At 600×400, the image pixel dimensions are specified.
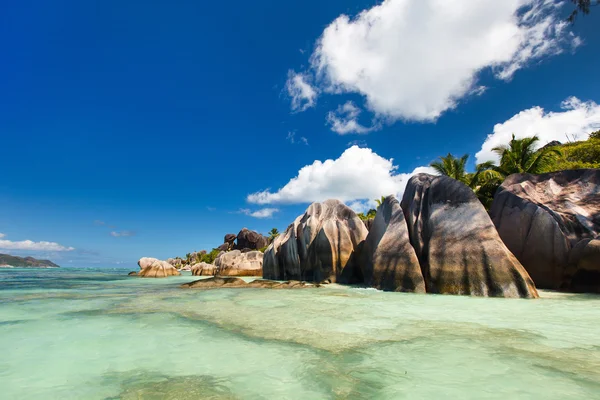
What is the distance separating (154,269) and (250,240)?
38.7 m

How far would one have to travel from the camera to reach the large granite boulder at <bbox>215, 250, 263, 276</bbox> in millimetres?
32584

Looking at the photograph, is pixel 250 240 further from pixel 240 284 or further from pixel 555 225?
pixel 555 225

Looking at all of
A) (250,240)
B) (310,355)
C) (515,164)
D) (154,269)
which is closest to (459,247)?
(310,355)

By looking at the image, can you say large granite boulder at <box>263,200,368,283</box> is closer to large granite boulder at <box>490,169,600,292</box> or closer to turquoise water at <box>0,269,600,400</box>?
large granite boulder at <box>490,169,600,292</box>

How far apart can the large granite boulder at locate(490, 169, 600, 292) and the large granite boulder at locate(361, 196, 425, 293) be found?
200 inches

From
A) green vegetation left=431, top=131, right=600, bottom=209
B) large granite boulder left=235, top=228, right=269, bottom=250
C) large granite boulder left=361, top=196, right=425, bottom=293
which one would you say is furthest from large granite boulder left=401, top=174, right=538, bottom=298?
large granite boulder left=235, top=228, right=269, bottom=250

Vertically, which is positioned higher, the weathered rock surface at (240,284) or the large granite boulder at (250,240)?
the large granite boulder at (250,240)

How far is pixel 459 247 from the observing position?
11867 mm

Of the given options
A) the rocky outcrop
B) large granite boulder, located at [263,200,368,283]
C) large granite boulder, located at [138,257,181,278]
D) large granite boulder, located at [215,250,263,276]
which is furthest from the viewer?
the rocky outcrop

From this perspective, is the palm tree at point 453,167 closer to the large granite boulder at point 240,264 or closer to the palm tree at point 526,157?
the palm tree at point 526,157

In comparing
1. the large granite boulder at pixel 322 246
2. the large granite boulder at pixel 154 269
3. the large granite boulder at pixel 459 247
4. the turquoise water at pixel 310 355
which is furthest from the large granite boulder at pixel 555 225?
the large granite boulder at pixel 154 269

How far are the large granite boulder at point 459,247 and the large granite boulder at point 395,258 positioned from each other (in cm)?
46

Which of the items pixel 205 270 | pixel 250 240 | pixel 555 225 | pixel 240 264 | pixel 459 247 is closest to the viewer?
pixel 459 247

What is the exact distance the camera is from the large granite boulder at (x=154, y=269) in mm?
34406
